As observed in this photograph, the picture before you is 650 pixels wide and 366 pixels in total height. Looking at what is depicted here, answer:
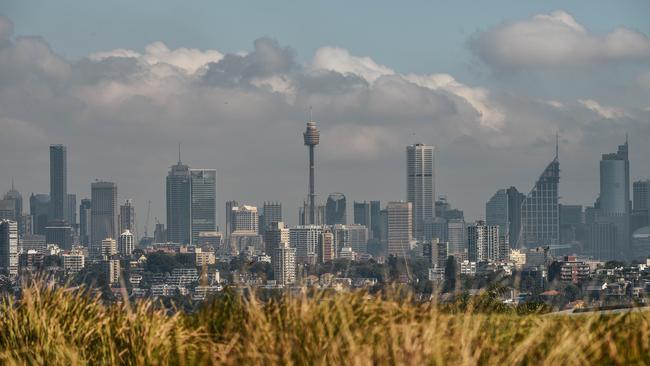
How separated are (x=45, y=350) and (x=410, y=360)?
3.52 m

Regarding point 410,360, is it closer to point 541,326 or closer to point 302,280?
point 541,326

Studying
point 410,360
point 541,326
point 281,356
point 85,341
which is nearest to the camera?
point 410,360

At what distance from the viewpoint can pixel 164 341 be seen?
35.2 ft

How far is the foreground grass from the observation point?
928 centimetres

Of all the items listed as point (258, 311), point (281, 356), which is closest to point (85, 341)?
point (258, 311)

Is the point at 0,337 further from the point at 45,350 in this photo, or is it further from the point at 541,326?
the point at 541,326

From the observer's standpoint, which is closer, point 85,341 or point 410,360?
point 410,360

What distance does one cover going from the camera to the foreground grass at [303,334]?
30.5ft

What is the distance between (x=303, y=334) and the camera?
1014 centimetres

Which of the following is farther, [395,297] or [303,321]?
[395,297]

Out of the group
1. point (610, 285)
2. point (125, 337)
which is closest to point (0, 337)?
point (125, 337)

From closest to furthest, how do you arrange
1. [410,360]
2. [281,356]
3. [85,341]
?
[410,360]
[281,356]
[85,341]

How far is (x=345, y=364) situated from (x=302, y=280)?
123 inches

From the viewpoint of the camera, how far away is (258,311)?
35.5 feet
